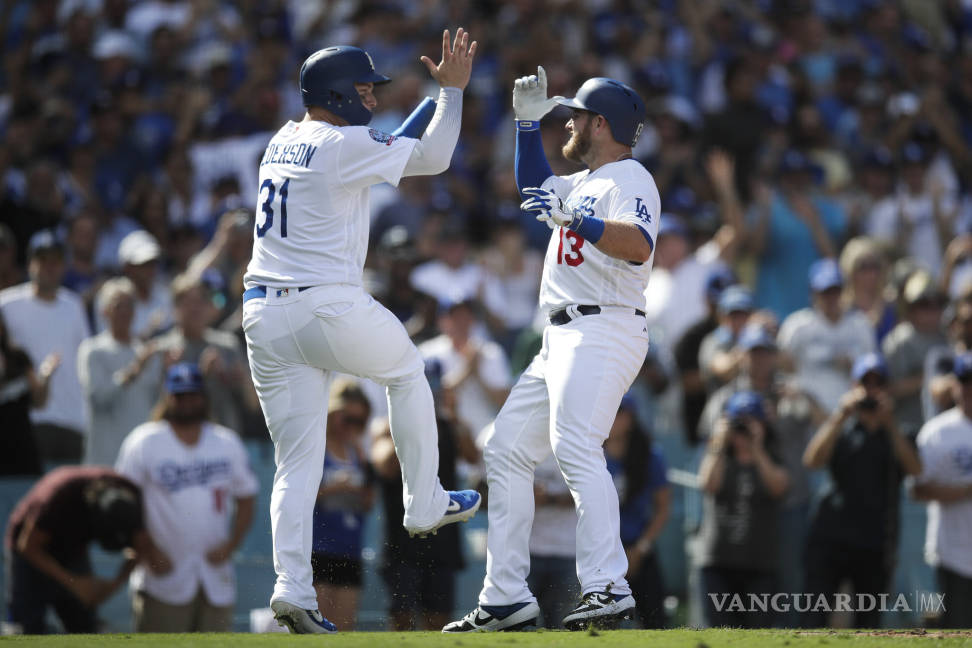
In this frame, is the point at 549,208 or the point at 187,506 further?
the point at 187,506

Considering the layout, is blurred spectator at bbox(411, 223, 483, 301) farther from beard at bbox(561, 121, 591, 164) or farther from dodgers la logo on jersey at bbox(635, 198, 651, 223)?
dodgers la logo on jersey at bbox(635, 198, 651, 223)

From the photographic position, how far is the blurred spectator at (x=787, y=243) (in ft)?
40.9

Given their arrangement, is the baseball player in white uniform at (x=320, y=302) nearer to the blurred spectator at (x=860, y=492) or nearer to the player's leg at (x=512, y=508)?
the player's leg at (x=512, y=508)

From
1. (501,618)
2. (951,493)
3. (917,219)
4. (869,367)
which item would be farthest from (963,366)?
(501,618)

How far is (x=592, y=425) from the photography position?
6473 mm

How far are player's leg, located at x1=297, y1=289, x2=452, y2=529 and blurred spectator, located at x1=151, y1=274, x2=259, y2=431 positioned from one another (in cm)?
360

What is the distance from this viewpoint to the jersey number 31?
21.0ft

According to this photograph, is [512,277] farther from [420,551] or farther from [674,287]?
[420,551]

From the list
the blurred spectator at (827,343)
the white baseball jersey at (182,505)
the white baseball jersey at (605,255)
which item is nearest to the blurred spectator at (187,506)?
the white baseball jersey at (182,505)

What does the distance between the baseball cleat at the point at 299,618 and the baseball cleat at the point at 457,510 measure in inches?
24.8

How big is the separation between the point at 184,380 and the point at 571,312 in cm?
345

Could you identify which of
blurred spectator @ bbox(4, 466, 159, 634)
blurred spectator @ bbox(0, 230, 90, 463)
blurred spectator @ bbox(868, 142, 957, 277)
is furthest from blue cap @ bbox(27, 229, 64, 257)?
blurred spectator @ bbox(868, 142, 957, 277)

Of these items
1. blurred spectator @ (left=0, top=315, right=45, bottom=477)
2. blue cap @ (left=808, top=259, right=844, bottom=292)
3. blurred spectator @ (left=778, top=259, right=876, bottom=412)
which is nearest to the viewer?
blurred spectator @ (left=0, top=315, right=45, bottom=477)

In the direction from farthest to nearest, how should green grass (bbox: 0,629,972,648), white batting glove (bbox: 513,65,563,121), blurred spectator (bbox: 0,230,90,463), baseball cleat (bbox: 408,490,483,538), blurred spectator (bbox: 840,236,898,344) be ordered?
blurred spectator (bbox: 840,236,898,344) < blurred spectator (bbox: 0,230,90,463) < white batting glove (bbox: 513,65,563,121) < baseball cleat (bbox: 408,490,483,538) < green grass (bbox: 0,629,972,648)
